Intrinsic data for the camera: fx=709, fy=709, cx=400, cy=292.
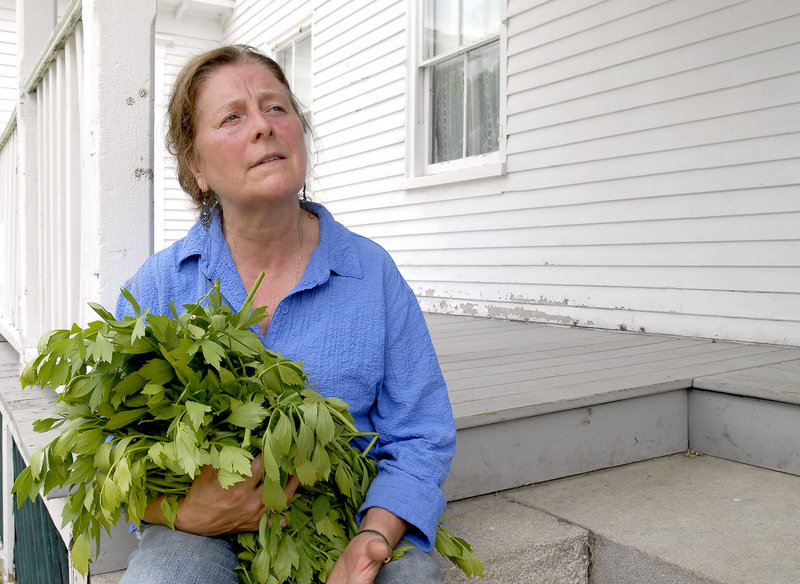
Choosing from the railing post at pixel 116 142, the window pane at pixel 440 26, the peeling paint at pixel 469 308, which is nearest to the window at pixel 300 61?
the window pane at pixel 440 26

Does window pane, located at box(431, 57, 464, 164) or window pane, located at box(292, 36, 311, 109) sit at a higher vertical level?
window pane, located at box(292, 36, 311, 109)

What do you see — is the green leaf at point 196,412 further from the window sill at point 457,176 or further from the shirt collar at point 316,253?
the window sill at point 457,176

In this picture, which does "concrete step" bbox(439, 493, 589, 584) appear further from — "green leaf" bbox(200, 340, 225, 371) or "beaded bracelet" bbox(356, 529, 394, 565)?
"green leaf" bbox(200, 340, 225, 371)

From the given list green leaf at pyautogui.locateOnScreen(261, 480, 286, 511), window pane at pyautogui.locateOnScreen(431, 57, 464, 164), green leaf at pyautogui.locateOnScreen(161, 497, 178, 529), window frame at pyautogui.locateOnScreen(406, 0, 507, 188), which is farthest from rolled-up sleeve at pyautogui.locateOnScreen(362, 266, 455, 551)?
window pane at pyautogui.locateOnScreen(431, 57, 464, 164)

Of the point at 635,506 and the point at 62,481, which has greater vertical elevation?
the point at 62,481

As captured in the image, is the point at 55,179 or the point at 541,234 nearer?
the point at 55,179

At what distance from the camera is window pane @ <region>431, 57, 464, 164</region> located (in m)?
5.20

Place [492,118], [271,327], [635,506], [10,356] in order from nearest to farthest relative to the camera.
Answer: [271,327]
[635,506]
[10,356]
[492,118]

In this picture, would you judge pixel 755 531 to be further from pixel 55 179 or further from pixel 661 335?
pixel 55 179

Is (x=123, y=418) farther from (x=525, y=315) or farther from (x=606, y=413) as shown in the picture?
(x=525, y=315)

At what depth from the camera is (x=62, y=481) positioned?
1.18 m

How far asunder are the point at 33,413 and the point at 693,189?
10.3 feet

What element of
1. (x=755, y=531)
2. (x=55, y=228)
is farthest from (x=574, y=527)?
(x=55, y=228)

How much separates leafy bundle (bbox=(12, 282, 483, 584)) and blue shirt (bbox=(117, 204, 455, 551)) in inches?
7.8
